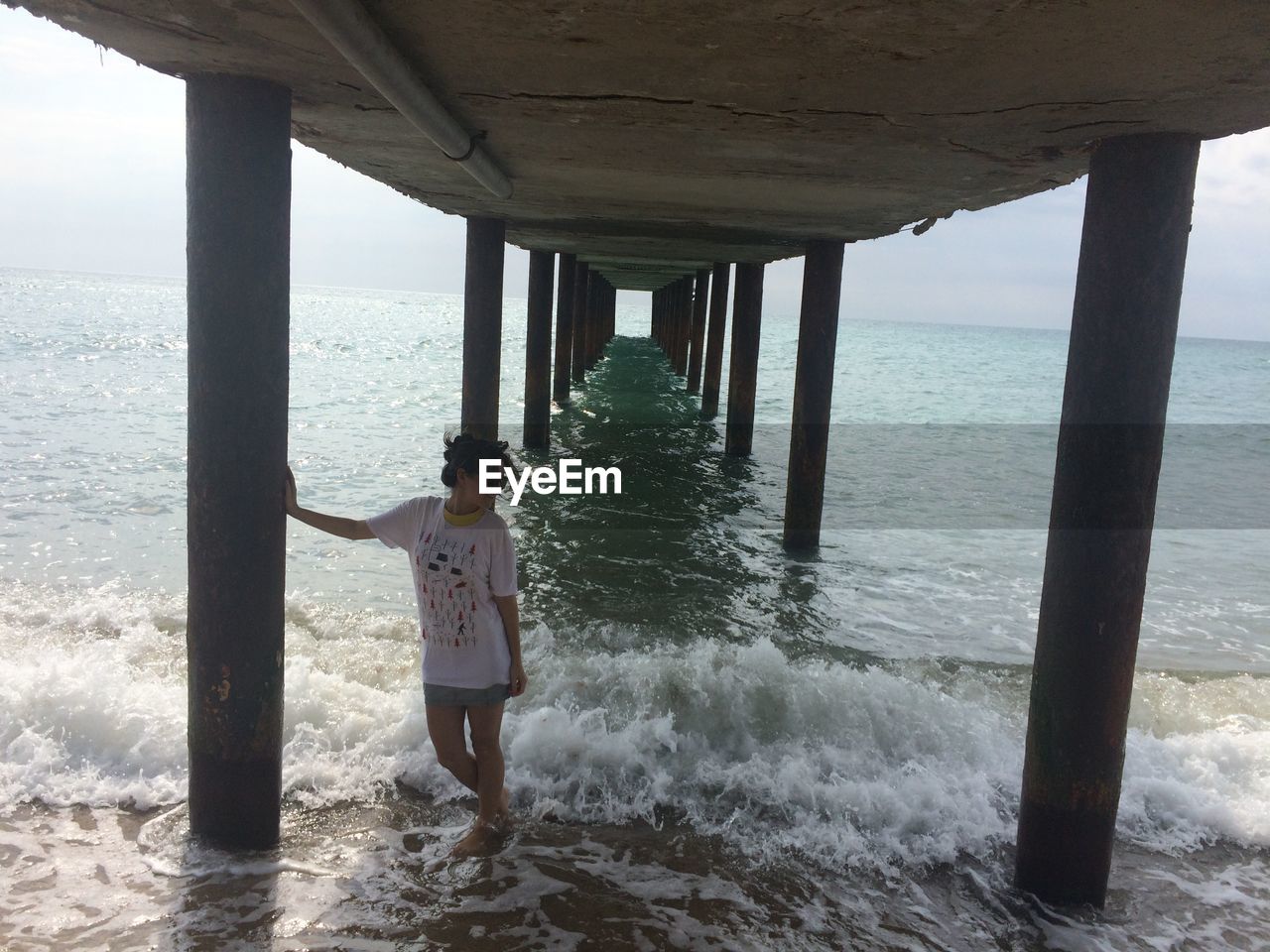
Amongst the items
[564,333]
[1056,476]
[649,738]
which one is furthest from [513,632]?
[564,333]

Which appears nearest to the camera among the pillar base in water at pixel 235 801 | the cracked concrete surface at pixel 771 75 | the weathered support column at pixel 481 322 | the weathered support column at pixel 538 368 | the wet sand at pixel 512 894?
the cracked concrete surface at pixel 771 75

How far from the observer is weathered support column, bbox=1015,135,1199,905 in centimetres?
325

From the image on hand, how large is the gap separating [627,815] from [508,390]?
21.1 m

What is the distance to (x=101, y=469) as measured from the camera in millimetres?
12102

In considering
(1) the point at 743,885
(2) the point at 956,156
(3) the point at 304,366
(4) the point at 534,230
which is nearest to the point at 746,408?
(4) the point at 534,230

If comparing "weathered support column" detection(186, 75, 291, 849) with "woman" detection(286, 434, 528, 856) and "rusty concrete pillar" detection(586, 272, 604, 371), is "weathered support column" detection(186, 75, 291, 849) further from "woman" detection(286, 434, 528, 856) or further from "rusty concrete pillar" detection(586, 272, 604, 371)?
"rusty concrete pillar" detection(586, 272, 604, 371)

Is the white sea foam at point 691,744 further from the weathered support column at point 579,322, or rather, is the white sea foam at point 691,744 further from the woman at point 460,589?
the weathered support column at point 579,322

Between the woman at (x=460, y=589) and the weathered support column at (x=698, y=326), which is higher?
the weathered support column at (x=698, y=326)

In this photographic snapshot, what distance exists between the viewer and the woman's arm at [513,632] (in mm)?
3295

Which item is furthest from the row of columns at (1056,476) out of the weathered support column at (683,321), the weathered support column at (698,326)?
the weathered support column at (683,321)

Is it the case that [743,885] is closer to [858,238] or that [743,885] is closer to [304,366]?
[858,238]

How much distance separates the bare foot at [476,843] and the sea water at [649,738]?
0.07 meters

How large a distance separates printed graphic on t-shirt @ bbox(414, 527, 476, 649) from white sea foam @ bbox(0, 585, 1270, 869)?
1258 millimetres

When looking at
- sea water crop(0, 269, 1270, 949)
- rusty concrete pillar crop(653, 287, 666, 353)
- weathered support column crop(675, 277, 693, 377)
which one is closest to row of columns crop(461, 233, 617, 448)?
sea water crop(0, 269, 1270, 949)
